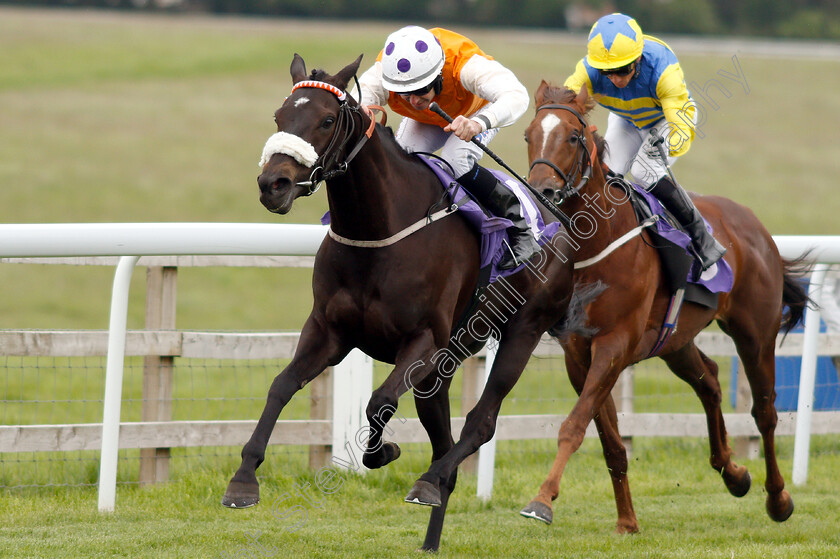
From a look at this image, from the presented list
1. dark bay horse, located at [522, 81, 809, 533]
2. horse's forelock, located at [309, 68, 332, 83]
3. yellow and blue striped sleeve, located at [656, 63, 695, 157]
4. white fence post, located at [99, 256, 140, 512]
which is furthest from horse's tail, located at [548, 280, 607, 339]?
white fence post, located at [99, 256, 140, 512]

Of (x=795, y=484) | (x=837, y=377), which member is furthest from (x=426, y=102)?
(x=837, y=377)

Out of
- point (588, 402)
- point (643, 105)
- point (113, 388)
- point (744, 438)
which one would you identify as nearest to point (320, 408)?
point (113, 388)

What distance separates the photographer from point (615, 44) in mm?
4730

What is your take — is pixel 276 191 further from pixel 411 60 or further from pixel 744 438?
pixel 744 438

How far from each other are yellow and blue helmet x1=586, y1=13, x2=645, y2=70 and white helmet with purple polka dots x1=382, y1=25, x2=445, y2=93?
1.01 metres

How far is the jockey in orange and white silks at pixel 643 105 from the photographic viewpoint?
15.6 feet

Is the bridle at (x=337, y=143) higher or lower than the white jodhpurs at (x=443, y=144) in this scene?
lower

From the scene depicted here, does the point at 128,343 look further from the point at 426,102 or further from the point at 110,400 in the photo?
the point at 426,102

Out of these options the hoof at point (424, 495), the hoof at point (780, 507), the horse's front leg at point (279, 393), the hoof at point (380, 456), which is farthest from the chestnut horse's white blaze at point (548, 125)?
the hoof at point (780, 507)

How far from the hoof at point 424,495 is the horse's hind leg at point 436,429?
60cm

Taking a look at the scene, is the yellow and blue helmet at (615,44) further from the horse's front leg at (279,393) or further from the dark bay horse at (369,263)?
the horse's front leg at (279,393)

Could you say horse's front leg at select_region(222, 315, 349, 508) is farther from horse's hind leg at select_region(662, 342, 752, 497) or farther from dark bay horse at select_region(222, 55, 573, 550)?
horse's hind leg at select_region(662, 342, 752, 497)

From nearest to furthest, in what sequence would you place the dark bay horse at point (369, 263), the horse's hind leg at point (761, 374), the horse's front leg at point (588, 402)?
the dark bay horse at point (369, 263)
the horse's front leg at point (588, 402)
the horse's hind leg at point (761, 374)

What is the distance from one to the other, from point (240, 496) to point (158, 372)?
195 cm
